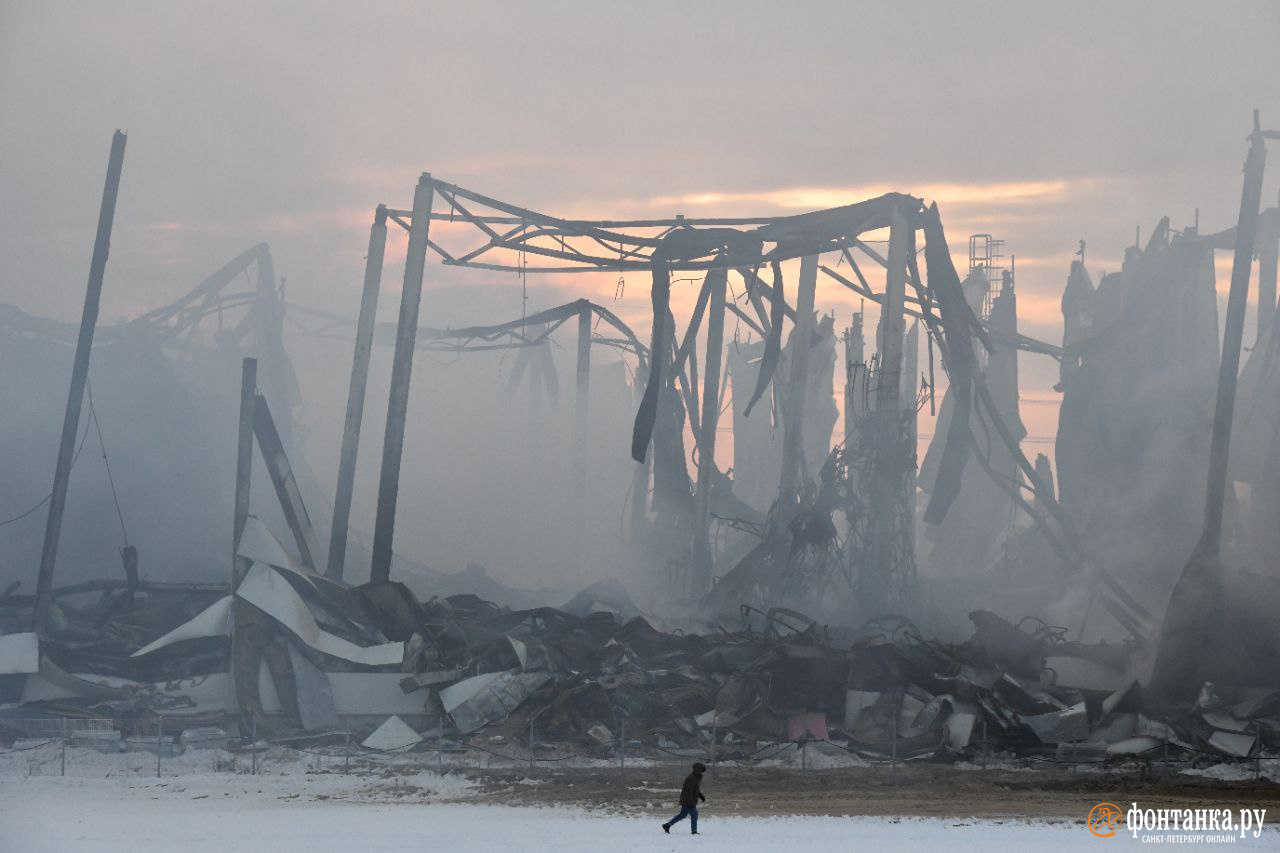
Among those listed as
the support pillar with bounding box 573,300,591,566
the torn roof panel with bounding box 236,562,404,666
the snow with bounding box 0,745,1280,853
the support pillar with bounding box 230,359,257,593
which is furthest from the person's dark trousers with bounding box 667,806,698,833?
the support pillar with bounding box 573,300,591,566

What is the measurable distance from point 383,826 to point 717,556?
817 inches

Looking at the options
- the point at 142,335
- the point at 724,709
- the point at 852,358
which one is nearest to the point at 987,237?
the point at 852,358

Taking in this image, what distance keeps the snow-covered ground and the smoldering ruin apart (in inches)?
90.7

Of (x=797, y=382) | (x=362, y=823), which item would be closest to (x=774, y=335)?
(x=797, y=382)

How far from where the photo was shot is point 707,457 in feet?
95.2

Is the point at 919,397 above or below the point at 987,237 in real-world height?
below

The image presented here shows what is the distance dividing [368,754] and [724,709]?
4114mm

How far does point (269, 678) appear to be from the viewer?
17656mm

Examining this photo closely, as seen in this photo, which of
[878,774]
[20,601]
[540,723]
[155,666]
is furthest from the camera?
[20,601]

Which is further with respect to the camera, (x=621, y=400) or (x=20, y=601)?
(x=621, y=400)

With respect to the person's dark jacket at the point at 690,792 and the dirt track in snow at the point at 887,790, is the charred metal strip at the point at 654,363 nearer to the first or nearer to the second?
the dirt track in snow at the point at 887,790

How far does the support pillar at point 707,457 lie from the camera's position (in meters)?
28.6

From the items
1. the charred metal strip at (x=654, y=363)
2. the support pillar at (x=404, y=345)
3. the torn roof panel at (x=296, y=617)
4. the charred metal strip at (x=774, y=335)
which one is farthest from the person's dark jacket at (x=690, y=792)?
the charred metal strip at (x=774, y=335)

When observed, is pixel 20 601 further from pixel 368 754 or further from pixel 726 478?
pixel 726 478
